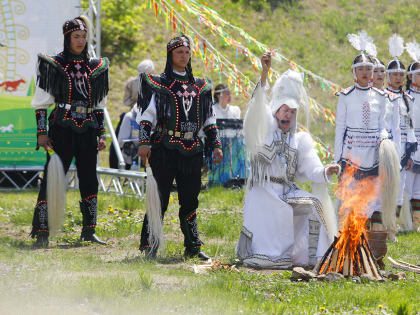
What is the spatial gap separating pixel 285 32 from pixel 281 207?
21218mm

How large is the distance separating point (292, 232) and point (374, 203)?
2046mm

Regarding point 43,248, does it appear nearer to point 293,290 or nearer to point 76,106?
point 76,106

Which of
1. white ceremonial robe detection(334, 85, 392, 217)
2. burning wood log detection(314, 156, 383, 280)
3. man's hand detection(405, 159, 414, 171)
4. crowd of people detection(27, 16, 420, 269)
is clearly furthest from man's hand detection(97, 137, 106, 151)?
man's hand detection(405, 159, 414, 171)

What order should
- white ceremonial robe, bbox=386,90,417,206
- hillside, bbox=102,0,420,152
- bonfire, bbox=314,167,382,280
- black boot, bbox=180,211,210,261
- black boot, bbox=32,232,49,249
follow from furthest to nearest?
hillside, bbox=102,0,420,152, white ceremonial robe, bbox=386,90,417,206, black boot, bbox=32,232,49,249, black boot, bbox=180,211,210,261, bonfire, bbox=314,167,382,280

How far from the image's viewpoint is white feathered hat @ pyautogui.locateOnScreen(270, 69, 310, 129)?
22.5ft

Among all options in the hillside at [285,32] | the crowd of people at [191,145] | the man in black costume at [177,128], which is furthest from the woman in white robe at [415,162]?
the hillside at [285,32]

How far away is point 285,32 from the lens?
27.2 m

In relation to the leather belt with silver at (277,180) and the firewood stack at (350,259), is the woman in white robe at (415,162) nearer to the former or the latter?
the leather belt with silver at (277,180)

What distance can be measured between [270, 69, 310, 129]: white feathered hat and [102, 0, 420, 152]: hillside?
44.7 ft

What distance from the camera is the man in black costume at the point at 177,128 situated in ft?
21.7

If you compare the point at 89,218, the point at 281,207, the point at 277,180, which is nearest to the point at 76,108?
the point at 89,218

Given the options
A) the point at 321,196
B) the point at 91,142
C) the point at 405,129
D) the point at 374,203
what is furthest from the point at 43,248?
the point at 405,129

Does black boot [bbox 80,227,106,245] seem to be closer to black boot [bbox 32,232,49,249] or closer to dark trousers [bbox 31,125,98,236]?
dark trousers [bbox 31,125,98,236]

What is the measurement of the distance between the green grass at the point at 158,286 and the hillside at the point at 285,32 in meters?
13.5
